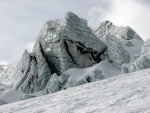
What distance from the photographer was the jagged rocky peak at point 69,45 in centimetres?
1312

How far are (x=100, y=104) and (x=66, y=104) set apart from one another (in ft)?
1.24

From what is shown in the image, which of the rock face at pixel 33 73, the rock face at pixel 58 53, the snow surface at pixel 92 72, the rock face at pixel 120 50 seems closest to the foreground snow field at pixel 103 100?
the snow surface at pixel 92 72

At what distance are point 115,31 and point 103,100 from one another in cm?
1573

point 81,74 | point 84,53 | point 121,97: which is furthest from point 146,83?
point 84,53

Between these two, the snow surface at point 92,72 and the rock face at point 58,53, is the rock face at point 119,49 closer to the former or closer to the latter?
the snow surface at point 92,72

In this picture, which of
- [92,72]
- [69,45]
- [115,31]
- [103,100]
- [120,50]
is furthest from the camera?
[115,31]

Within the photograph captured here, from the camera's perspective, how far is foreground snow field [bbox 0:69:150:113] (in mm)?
2035

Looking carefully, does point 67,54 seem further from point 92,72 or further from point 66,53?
point 92,72

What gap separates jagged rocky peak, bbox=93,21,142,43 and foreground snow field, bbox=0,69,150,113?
13.0 meters

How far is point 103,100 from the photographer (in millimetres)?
2350

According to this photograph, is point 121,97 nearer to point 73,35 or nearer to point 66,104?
point 66,104

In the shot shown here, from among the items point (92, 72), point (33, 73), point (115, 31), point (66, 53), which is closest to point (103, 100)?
point (92, 72)

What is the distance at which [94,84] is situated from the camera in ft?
10.5

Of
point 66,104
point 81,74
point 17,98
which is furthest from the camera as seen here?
point 81,74
